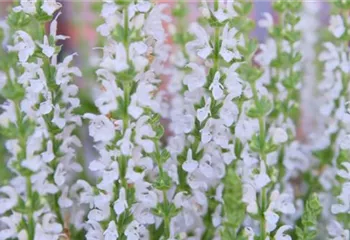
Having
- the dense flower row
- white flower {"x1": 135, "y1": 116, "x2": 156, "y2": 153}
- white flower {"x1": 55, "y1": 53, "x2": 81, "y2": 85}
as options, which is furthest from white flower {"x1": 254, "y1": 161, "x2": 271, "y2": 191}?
white flower {"x1": 55, "y1": 53, "x2": 81, "y2": 85}

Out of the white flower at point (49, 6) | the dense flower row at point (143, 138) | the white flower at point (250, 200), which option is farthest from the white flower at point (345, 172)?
the white flower at point (49, 6)

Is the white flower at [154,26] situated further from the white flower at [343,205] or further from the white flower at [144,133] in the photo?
the white flower at [343,205]

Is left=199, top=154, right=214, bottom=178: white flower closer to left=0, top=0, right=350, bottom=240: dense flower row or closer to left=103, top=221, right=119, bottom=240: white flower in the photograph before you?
left=0, top=0, right=350, bottom=240: dense flower row

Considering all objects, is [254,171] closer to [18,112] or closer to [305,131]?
[18,112]

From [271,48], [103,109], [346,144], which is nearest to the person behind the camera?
[103,109]

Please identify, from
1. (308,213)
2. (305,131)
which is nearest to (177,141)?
(308,213)

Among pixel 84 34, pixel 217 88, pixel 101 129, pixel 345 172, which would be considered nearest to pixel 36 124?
pixel 101 129

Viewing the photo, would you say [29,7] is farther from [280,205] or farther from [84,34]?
[84,34]
